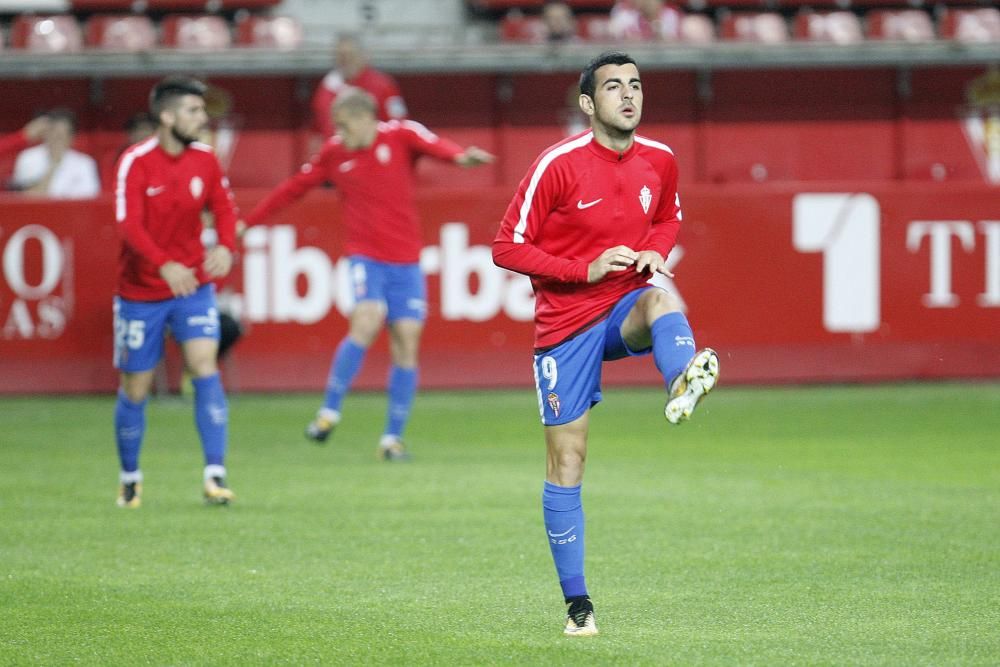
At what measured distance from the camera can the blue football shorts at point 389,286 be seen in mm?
11914

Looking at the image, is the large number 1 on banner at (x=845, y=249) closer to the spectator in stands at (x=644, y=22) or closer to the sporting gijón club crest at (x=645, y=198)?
the spectator in stands at (x=644, y=22)

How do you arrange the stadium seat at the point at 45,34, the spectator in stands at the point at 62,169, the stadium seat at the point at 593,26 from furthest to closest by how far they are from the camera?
1. the stadium seat at the point at 593,26
2. the stadium seat at the point at 45,34
3. the spectator in stands at the point at 62,169

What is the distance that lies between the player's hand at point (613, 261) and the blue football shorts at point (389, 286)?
6194mm

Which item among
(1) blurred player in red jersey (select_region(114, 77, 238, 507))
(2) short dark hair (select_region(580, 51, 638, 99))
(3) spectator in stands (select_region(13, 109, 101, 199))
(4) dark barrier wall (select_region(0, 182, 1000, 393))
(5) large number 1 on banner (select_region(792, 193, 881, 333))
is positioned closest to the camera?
(2) short dark hair (select_region(580, 51, 638, 99))

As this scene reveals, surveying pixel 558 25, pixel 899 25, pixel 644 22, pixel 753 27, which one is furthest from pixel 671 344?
pixel 899 25

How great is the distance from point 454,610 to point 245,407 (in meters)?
8.72

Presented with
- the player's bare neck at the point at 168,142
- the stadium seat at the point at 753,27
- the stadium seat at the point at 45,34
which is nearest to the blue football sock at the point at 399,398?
the player's bare neck at the point at 168,142

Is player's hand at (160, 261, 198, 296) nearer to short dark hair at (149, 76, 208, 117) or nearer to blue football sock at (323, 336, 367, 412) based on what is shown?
short dark hair at (149, 76, 208, 117)

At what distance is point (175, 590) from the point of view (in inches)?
269

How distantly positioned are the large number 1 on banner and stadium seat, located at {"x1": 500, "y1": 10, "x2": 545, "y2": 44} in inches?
203

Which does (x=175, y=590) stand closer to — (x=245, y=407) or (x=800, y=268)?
(x=245, y=407)

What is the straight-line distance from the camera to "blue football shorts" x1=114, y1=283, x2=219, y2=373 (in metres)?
9.32

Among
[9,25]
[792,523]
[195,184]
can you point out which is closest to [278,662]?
[792,523]

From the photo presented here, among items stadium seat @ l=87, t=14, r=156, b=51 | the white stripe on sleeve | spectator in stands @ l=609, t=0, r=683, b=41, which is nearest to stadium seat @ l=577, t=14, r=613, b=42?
spectator in stands @ l=609, t=0, r=683, b=41
